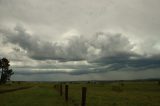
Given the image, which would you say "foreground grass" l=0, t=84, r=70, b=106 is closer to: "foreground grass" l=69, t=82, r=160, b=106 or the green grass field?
the green grass field

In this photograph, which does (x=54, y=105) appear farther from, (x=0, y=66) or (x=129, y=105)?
(x=0, y=66)

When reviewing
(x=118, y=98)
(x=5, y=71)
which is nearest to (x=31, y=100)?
(x=118, y=98)

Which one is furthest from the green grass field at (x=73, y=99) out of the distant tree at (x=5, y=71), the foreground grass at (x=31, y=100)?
the distant tree at (x=5, y=71)

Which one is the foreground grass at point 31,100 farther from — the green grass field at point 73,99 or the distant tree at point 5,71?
the distant tree at point 5,71

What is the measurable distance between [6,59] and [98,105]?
9823 cm

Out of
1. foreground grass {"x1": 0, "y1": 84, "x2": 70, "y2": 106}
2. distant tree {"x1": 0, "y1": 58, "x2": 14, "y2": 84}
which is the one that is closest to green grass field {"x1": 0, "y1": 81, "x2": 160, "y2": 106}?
foreground grass {"x1": 0, "y1": 84, "x2": 70, "y2": 106}

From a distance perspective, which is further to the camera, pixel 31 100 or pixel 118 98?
pixel 118 98

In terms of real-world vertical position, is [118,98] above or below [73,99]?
below

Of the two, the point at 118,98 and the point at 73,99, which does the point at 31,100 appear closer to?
the point at 73,99

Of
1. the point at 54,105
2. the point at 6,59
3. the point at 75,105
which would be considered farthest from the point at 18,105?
the point at 6,59

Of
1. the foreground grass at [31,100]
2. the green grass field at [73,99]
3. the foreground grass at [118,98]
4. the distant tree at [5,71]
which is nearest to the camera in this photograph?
the foreground grass at [31,100]

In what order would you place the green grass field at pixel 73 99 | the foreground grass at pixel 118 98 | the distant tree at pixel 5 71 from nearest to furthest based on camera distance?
1. the green grass field at pixel 73 99
2. the foreground grass at pixel 118 98
3. the distant tree at pixel 5 71

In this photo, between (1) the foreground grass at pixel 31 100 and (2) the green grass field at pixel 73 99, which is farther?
(2) the green grass field at pixel 73 99

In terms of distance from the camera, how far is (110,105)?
33781mm
